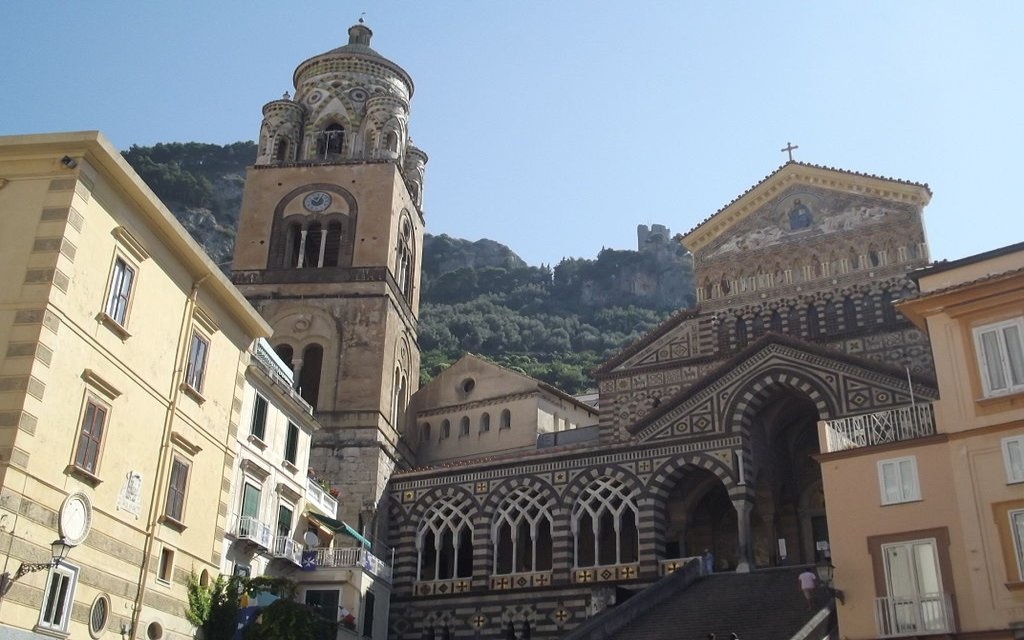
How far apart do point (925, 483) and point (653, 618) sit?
8.47 m

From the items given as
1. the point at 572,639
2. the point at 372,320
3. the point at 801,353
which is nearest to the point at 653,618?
the point at 572,639

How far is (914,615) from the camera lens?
15.7 meters

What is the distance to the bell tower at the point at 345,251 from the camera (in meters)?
35.0

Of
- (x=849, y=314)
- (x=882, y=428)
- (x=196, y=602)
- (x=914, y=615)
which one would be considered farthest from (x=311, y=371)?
(x=914, y=615)

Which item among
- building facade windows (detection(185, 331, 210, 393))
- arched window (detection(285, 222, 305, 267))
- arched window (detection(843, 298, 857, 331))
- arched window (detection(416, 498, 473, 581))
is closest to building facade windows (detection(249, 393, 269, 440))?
building facade windows (detection(185, 331, 210, 393))

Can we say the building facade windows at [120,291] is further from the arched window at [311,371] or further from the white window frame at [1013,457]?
the arched window at [311,371]

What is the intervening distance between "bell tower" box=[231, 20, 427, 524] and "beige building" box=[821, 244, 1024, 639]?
19233mm

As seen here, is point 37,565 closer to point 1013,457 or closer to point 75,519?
point 75,519

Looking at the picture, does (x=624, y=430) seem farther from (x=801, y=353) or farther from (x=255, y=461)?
(x=255, y=461)

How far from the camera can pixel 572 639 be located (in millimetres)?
20906

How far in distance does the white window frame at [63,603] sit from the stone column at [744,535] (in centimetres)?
1684

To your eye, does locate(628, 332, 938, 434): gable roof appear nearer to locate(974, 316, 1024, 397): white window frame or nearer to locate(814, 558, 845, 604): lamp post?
locate(974, 316, 1024, 397): white window frame

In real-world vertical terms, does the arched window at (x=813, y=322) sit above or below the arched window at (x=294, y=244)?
below

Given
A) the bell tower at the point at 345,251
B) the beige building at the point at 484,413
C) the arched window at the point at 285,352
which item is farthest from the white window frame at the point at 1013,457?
the arched window at the point at 285,352
